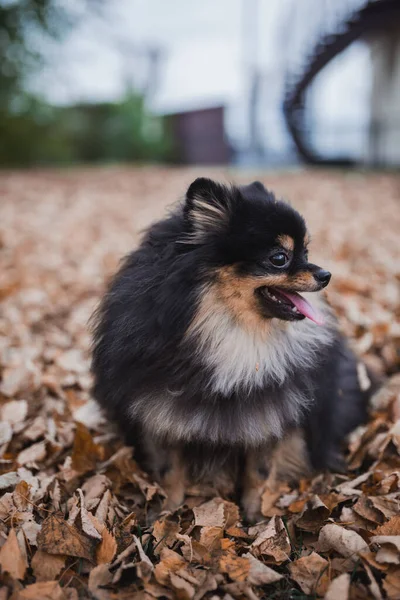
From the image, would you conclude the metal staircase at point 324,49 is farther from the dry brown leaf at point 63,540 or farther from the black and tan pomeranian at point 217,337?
the dry brown leaf at point 63,540

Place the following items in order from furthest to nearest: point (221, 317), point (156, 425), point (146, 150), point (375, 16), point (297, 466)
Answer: point (146, 150) → point (375, 16) → point (297, 466) → point (156, 425) → point (221, 317)

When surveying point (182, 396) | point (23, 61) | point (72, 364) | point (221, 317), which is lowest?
point (72, 364)

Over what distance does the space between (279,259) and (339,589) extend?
48.5 inches

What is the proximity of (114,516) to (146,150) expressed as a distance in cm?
1893

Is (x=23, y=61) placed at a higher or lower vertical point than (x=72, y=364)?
higher

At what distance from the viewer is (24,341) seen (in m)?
3.78

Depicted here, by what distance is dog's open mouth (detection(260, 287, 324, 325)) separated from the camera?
216 cm

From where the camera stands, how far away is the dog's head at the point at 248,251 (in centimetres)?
207

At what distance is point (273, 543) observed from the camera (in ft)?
7.04

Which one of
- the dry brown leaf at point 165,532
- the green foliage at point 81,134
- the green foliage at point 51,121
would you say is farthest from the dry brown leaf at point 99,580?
the green foliage at point 81,134

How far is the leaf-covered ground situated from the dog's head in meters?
0.43

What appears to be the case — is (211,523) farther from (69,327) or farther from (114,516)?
(69,327)

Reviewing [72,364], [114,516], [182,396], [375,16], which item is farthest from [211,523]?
[375,16]

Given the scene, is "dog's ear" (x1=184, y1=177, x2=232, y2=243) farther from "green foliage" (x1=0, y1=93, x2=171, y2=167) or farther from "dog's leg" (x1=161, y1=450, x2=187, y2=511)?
"green foliage" (x1=0, y1=93, x2=171, y2=167)
